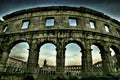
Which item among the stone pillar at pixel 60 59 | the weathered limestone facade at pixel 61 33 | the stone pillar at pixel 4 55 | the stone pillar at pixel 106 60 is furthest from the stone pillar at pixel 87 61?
the stone pillar at pixel 4 55

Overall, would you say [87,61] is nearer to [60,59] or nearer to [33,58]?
[60,59]

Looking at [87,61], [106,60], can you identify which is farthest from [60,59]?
[106,60]

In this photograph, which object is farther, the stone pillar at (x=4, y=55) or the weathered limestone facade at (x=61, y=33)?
the stone pillar at (x=4, y=55)

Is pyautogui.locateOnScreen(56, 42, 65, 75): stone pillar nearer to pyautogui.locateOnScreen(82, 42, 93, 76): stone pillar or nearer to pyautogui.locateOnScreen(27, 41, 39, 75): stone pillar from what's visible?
pyautogui.locateOnScreen(82, 42, 93, 76): stone pillar

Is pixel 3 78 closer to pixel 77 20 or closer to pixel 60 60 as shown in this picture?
pixel 60 60

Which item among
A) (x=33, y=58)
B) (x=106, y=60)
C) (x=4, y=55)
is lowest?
(x=106, y=60)

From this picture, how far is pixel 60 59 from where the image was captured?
12.3 meters

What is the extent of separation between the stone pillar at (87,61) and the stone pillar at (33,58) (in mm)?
4986

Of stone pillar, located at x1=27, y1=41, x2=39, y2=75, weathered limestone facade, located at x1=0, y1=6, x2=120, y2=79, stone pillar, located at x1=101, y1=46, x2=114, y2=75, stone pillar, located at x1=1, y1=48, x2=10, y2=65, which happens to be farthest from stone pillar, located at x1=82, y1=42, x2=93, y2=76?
stone pillar, located at x1=1, y1=48, x2=10, y2=65

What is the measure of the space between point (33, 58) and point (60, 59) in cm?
291

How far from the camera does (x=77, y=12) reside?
15.7 m

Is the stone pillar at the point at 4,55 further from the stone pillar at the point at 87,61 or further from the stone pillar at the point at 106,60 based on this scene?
the stone pillar at the point at 106,60

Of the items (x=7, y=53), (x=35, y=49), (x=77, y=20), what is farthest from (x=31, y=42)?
(x=77, y=20)

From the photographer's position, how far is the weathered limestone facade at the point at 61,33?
12.8 metres
